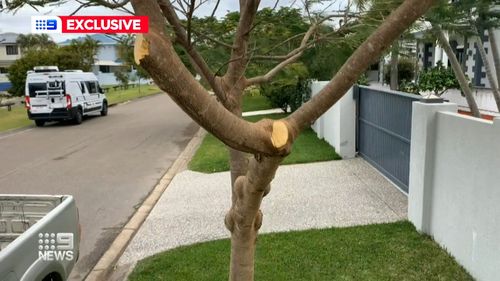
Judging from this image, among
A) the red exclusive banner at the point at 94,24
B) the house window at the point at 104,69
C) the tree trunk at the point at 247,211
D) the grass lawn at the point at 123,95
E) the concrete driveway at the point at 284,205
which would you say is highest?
the house window at the point at 104,69

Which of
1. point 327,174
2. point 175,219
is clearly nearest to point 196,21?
point 175,219

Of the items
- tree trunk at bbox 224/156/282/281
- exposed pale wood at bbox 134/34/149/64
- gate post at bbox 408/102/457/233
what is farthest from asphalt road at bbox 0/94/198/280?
exposed pale wood at bbox 134/34/149/64

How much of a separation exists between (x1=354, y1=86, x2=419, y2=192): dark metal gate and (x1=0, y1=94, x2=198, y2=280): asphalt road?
13.7ft

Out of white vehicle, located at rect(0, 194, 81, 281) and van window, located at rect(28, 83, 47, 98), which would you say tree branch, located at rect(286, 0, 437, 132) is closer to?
white vehicle, located at rect(0, 194, 81, 281)

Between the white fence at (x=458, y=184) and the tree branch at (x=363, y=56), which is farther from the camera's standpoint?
the white fence at (x=458, y=184)

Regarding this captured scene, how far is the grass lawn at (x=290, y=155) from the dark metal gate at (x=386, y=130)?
92 centimetres

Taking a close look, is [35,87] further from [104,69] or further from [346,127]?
[104,69]

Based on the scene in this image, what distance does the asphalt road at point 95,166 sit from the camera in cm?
696

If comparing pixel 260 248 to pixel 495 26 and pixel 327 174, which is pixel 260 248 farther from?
pixel 495 26

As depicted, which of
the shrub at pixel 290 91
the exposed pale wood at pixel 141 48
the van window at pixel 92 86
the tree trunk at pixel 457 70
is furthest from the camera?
the van window at pixel 92 86

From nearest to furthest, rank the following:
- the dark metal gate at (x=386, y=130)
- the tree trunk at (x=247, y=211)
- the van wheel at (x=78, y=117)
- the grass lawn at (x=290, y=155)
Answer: the tree trunk at (x=247, y=211) → the dark metal gate at (x=386, y=130) → the grass lawn at (x=290, y=155) → the van wheel at (x=78, y=117)

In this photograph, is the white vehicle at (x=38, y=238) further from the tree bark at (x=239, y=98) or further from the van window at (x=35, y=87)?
the van window at (x=35, y=87)

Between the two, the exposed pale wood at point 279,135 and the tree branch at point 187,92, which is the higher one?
the tree branch at point 187,92

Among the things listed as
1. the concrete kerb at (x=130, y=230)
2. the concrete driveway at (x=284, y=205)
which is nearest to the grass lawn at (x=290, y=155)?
the concrete kerb at (x=130, y=230)
